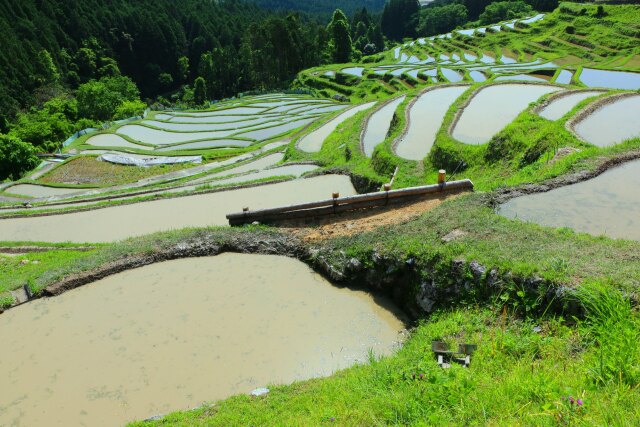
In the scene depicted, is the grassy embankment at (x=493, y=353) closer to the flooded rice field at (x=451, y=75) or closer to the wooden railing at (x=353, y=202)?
the wooden railing at (x=353, y=202)

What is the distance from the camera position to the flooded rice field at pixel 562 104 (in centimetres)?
1591

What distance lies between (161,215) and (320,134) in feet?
49.2

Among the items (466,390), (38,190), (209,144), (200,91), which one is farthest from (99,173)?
(200,91)

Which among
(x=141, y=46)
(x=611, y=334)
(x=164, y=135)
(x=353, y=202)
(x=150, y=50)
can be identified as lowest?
(x=164, y=135)

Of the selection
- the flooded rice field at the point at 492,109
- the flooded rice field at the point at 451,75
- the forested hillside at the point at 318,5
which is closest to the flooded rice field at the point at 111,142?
the flooded rice field at the point at 492,109

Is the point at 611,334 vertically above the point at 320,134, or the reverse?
the point at 611,334

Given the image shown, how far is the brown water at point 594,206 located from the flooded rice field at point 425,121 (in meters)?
6.86

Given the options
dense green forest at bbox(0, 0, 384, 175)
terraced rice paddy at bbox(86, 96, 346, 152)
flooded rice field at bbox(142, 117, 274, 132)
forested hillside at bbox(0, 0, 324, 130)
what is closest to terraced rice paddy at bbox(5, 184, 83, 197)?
terraced rice paddy at bbox(86, 96, 346, 152)

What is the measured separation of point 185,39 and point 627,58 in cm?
8444

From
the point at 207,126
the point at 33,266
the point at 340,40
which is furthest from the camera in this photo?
the point at 340,40

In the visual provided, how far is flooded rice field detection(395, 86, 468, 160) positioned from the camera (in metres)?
17.3

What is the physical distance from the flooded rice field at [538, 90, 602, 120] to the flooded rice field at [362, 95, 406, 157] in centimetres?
727

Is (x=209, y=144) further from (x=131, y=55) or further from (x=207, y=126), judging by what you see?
(x=131, y=55)

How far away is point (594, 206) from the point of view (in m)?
9.46
